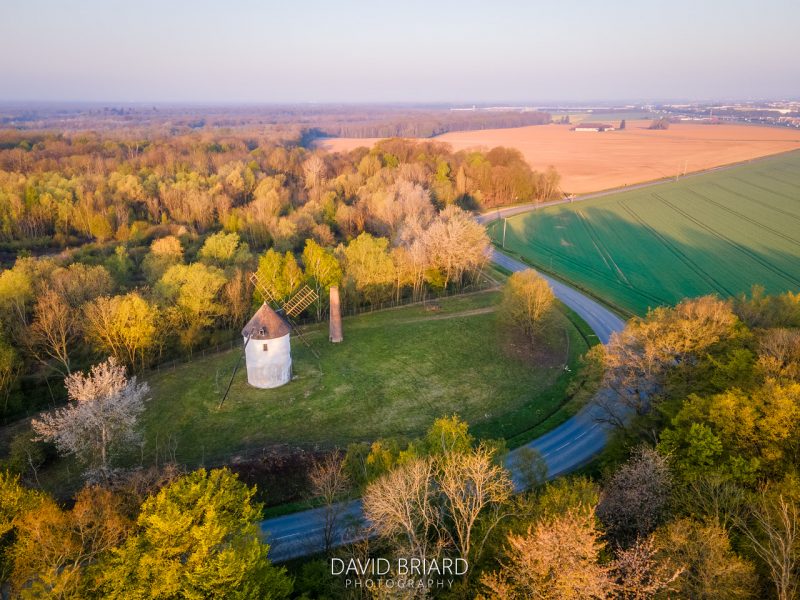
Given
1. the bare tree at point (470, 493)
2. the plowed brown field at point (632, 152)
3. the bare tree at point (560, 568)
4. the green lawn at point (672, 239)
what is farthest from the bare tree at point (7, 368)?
the plowed brown field at point (632, 152)

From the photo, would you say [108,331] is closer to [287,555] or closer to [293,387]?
[293,387]

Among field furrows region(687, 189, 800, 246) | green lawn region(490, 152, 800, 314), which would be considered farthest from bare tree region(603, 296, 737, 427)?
field furrows region(687, 189, 800, 246)

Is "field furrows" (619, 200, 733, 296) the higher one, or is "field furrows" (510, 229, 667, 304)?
"field furrows" (619, 200, 733, 296)

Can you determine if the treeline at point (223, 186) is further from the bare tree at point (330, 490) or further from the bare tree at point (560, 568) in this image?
the bare tree at point (560, 568)

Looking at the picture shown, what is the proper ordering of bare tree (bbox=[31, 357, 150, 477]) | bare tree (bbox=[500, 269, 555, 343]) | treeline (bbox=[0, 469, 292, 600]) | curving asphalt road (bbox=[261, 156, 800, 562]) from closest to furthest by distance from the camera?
treeline (bbox=[0, 469, 292, 600])
curving asphalt road (bbox=[261, 156, 800, 562])
bare tree (bbox=[31, 357, 150, 477])
bare tree (bbox=[500, 269, 555, 343])

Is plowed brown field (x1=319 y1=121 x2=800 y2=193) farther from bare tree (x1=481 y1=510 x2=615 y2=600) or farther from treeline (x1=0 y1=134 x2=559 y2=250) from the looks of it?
bare tree (x1=481 y1=510 x2=615 y2=600)

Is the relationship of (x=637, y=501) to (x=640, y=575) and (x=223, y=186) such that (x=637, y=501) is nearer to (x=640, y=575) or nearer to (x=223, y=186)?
(x=640, y=575)
